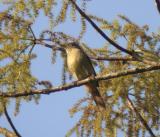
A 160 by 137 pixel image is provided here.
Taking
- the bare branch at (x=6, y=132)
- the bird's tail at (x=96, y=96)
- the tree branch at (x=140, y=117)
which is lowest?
the tree branch at (x=140, y=117)

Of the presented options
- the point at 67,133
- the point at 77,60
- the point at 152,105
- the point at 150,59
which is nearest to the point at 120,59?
the point at 150,59

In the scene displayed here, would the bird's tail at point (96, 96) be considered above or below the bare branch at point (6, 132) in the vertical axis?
above

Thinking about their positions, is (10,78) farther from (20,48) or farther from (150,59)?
(150,59)

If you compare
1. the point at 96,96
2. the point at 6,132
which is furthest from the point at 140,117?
the point at 6,132

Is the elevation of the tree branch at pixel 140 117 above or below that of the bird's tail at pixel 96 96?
below

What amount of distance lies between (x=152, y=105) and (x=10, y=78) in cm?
116

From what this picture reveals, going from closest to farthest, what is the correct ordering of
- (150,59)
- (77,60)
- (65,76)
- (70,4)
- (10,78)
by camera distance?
(70,4) < (150,59) < (10,78) < (65,76) < (77,60)

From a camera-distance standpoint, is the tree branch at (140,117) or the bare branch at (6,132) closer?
the tree branch at (140,117)

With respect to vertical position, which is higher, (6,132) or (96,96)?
(96,96)

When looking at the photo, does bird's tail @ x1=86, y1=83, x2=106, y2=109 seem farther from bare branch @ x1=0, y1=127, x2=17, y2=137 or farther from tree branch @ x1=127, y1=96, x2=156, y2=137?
bare branch @ x1=0, y1=127, x2=17, y2=137

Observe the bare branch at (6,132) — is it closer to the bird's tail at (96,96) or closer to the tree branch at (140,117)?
the bird's tail at (96,96)

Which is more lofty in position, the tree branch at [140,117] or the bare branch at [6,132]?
the bare branch at [6,132]

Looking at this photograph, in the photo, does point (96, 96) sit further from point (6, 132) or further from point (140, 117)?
point (6, 132)

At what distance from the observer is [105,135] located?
13.3 ft
